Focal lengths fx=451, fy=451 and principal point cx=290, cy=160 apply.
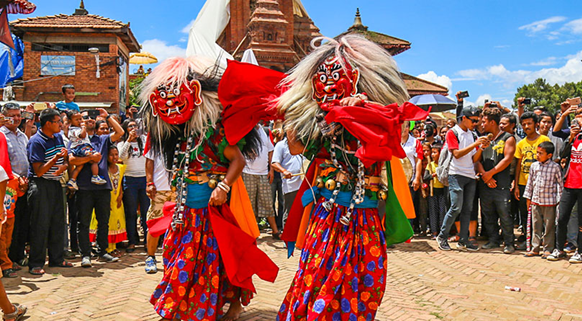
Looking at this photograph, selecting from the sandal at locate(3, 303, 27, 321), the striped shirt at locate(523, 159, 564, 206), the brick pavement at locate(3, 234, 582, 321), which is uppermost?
the striped shirt at locate(523, 159, 564, 206)

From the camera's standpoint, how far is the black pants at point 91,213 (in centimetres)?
648

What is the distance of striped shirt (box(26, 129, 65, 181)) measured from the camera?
19.4ft

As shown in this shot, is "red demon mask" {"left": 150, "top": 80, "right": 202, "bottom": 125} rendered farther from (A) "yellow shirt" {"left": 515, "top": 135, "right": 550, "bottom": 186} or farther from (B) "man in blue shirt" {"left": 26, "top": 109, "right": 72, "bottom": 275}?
(A) "yellow shirt" {"left": 515, "top": 135, "right": 550, "bottom": 186}

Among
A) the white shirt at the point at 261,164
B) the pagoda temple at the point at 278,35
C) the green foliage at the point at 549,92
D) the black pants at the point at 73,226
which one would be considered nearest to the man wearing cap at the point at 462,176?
the white shirt at the point at 261,164

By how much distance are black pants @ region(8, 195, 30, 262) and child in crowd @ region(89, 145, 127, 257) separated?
3.35 ft

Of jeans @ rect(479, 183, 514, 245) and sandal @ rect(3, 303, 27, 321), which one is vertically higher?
jeans @ rect(479, 183, 514, 245)

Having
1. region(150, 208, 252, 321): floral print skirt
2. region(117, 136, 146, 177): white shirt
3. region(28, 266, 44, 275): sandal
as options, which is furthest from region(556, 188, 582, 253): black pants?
region(28, 266, 44, 275): sandal

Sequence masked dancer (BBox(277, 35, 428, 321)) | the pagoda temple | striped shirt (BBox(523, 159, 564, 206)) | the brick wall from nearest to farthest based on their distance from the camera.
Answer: masked dancer (BBox(277, 35, 428, 321)) < striped shirt (BBox(523, 159, 564, 206)) < the brick wall < the pagoda temple

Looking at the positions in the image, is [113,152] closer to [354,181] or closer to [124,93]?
[354,181]

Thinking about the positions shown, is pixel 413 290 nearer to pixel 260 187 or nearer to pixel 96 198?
pixel 260 187

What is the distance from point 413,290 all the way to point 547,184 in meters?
3.22

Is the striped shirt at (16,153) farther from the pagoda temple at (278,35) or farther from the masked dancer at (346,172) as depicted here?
the pagoda temple at (278,35)

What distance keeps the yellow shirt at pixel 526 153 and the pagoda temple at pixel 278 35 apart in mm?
19199

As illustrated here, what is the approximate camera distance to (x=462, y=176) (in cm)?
754
